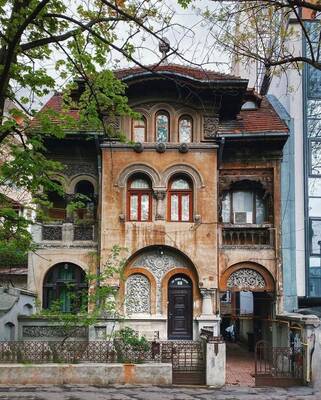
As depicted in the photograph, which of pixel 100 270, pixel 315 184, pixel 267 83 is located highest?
pixel 267 83

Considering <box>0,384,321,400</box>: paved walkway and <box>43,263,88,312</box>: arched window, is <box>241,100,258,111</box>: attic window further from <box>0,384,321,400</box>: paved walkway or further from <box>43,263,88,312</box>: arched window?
<box>0,384,321,400</box>: paved walkway

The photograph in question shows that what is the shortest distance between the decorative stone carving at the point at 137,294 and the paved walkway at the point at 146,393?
21.1ft

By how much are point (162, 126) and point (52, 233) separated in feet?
19.7

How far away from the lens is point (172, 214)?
2234 cm

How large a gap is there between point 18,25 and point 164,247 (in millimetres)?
13354

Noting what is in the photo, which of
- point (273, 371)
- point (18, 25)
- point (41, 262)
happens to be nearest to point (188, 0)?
point (18, 25)

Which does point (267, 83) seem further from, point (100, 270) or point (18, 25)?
point (18, 25)

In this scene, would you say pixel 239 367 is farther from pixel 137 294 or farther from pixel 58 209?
pixel 58 209

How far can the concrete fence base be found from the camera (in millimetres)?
15359

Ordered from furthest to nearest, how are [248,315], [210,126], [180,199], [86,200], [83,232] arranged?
[248,315] < [86,200] < [83,232] < [180,199] < [210,126]

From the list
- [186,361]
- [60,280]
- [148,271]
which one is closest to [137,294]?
[148,271]

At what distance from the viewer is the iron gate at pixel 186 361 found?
645 inches

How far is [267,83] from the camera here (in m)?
27.6

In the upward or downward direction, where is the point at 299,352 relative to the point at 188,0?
downward
